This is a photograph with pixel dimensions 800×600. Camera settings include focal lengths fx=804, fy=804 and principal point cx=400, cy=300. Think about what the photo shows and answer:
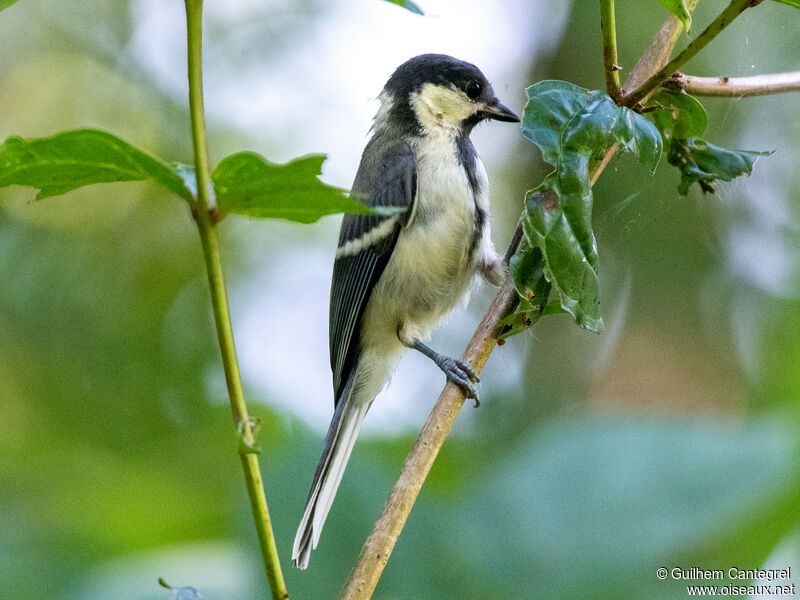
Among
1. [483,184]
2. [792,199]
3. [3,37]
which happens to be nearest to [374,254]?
[483,184]

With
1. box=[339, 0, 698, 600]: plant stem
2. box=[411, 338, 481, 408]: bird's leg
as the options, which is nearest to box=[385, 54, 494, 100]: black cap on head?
box=[411, 338, 481, 408]: bird's leg

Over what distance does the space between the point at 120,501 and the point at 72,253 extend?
1.81 meters

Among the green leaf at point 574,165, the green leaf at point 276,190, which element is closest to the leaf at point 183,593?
the green leaf at point 276,190

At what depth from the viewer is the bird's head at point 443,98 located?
231 cm

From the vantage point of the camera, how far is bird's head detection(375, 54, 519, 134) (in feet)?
7.59

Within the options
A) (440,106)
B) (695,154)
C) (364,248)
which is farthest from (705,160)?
(440,106)

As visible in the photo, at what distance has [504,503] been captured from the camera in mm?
1370

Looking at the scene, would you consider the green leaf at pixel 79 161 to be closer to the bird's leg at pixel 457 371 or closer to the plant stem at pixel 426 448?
the plant stem at pixel 426 448

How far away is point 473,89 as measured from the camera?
7.75ft

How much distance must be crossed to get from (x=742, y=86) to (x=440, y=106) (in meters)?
1.27

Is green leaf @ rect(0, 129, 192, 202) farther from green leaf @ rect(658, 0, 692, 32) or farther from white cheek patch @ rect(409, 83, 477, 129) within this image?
white cheek patch @ rect(409, 83, 477, 129)

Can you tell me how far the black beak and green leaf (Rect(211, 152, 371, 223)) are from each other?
1791 mm

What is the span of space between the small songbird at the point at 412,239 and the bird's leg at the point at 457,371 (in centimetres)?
1

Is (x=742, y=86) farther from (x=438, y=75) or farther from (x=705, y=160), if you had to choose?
(x=438, y=75)
